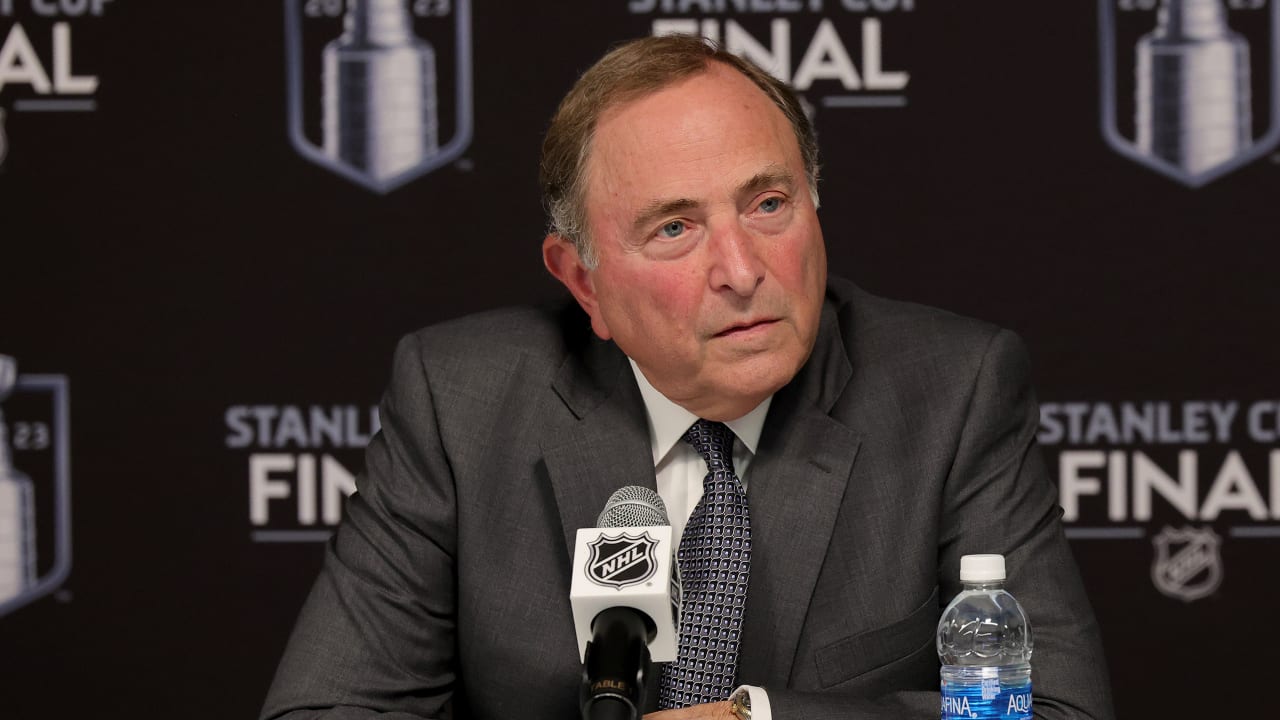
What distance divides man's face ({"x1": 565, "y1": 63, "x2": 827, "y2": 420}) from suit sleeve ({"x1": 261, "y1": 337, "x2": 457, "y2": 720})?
47 cm

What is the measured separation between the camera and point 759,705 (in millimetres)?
2279

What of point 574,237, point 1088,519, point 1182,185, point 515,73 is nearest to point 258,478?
point 515,73

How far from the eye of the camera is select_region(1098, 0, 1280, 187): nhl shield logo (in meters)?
3.51

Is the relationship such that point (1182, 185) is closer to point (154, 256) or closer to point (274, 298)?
point (274, 298)

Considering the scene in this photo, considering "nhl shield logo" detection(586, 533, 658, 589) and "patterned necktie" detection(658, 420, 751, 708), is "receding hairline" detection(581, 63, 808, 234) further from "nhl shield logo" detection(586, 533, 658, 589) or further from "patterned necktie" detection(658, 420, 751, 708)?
"nhl shield logo" detection(586, 533, 658, 589)

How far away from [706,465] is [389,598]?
0.57 m

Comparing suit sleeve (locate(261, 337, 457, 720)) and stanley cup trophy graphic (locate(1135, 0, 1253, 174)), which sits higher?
stanley cup trophy graphic (locate(1135, 0, 1253, 174))

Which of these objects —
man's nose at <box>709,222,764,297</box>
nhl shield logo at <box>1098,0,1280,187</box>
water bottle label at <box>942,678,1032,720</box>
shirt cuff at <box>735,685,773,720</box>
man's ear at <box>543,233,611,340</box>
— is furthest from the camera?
nhl shield logo at <box>1098,0,1280,187</box>

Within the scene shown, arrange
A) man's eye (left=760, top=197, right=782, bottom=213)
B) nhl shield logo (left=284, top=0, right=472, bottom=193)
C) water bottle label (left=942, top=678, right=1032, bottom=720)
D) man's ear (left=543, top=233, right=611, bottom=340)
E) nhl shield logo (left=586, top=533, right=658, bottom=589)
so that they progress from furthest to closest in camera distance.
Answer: nhl shield logo (left=284, top=0, right=472, bottom=193)
man's ear (left=543, top=233, right=611, bottom=340)
man's eye (left=760, top=197, right=782, bottom=213)
water bottle label (left=942, top=678, right=1032, bottom=720)
nhl shield logo (left=586, top=533, right=658, bottom=589)

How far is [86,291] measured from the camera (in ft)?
12.2

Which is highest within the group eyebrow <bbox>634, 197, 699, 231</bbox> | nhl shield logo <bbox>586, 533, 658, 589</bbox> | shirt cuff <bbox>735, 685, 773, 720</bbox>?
eyebrow <bbox>634, 197, 699, 231</bbox>

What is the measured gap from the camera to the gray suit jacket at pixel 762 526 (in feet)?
8.35

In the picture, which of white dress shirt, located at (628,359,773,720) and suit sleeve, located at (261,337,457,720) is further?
white dress shirt, located at (628,359,773,720)

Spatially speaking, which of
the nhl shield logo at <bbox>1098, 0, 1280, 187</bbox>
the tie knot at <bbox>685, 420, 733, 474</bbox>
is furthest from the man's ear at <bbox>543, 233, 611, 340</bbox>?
the nhl shield logo at <bbox>1098, 0, 1280, 187</bbox>
